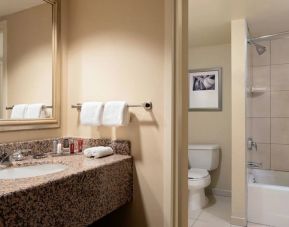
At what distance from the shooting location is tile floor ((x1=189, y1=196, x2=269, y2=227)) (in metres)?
2.49

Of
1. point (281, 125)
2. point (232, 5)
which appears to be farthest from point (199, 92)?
point (232, 5)

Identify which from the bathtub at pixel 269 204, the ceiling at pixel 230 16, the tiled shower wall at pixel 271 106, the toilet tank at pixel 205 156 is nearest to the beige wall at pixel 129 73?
the ceiling at pixel 230 16

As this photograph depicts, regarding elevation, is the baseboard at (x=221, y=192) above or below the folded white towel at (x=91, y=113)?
below

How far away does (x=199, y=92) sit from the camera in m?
3.52

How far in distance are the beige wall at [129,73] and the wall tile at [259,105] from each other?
220cm

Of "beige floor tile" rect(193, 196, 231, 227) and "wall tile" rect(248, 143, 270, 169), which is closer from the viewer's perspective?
"beige floor tile" rect(193, 196, 231, 227)

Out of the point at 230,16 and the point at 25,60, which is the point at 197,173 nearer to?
the point at 230,16

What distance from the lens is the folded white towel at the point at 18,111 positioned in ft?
4.84

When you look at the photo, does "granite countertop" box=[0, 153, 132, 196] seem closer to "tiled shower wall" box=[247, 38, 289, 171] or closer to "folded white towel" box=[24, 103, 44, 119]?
"folded white towel" box=[24, 103, 44, 119]

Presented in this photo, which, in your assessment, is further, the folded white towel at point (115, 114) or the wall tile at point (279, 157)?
the wall tile at point (279, 157)

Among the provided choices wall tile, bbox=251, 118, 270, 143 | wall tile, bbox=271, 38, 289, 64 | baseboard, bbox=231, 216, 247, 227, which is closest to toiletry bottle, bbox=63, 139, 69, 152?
baseboard, bbox=231, 216, 247, 227

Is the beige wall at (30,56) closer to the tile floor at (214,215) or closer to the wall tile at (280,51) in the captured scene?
the tile floor at (214,215)

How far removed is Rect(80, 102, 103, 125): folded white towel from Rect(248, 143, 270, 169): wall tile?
245 cm

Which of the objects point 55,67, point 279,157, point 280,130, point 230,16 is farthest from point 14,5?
point 279,157
